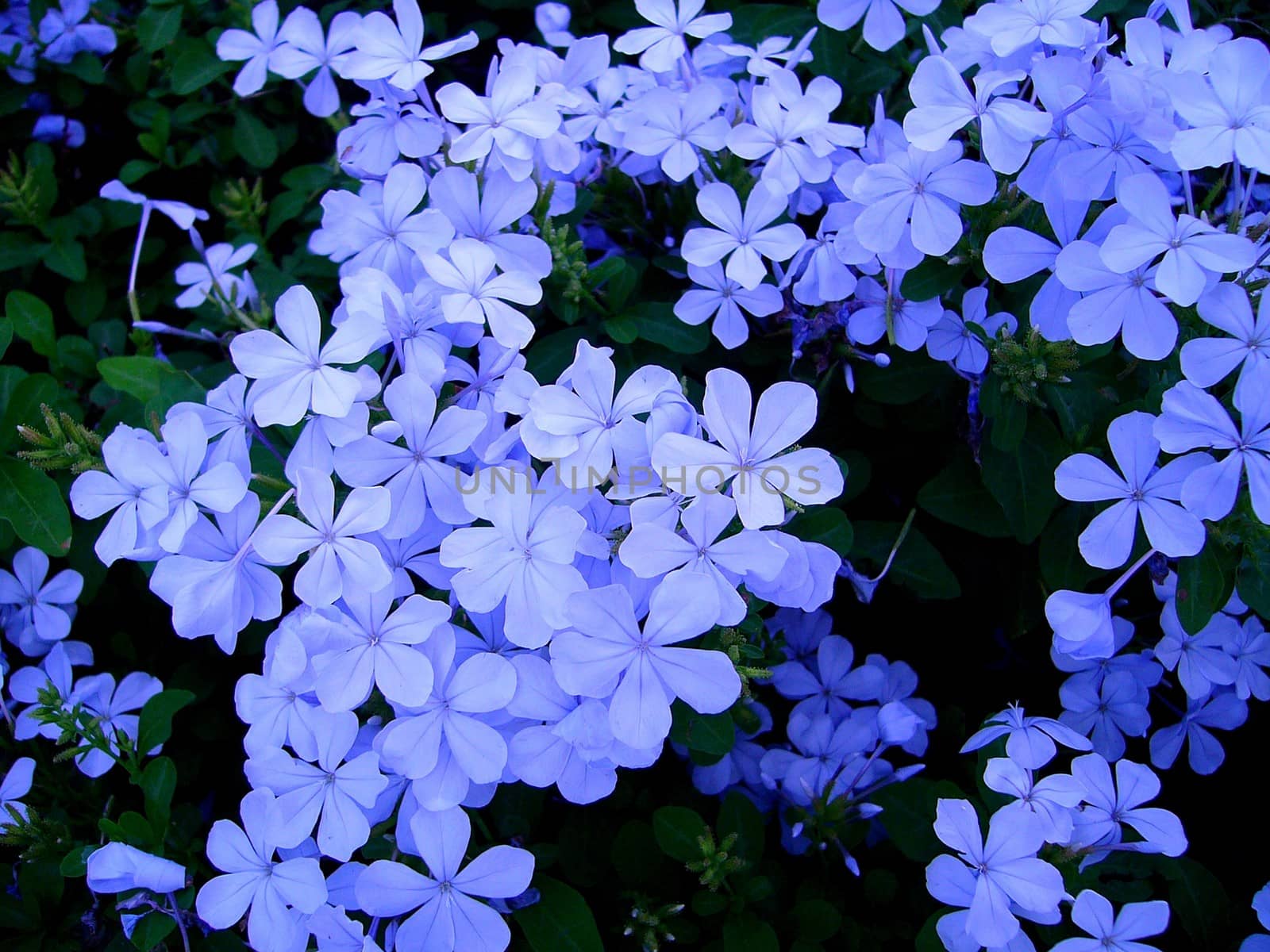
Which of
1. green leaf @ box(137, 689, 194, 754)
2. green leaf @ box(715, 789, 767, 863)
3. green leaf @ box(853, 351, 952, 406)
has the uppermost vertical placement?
green leaf @ box(853, 351, 952, 406)

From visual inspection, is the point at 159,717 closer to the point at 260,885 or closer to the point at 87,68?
the point at 260,885

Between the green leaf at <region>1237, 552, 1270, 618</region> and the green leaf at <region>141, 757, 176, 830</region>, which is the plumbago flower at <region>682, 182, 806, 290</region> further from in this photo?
the green leaf at <region>141, 757, 176, 830</region>

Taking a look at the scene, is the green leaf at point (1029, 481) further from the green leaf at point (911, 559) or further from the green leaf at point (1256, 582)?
the green leaf at point (1256, 582)

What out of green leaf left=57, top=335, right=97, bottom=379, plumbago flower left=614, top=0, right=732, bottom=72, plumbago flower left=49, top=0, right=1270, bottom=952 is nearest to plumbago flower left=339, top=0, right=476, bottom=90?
plumbago flower left=49, top=0, right=1270, bottom=952

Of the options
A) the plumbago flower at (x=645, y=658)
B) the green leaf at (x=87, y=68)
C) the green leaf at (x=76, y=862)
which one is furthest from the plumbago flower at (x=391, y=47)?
the green leaf at (x=76, y=862)

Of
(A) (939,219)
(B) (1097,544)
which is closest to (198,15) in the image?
(A) (939,219)

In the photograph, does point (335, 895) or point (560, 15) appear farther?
point (560, 15)

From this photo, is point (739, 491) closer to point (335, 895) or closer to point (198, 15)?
point (335, 895)
